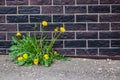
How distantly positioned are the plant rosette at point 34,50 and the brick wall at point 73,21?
107 mm

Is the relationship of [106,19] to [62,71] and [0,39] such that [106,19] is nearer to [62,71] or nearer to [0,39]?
[62,71]

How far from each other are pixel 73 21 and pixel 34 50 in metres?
0.78

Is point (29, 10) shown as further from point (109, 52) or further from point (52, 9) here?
point (109, 52)

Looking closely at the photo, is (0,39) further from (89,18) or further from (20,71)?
(89,18)

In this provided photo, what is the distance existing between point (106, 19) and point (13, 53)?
4.92 feet

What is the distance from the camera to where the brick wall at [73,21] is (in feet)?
19.4

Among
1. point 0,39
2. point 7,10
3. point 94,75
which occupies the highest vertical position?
point 7,10

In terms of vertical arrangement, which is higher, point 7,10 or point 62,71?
point 7,10

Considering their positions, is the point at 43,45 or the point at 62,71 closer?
the point at 62,71

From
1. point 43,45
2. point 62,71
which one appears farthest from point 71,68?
point 43,45

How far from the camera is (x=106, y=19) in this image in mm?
5922

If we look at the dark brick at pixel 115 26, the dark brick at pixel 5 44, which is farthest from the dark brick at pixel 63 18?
the dark brick at pixel 5 44

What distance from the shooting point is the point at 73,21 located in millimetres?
5941

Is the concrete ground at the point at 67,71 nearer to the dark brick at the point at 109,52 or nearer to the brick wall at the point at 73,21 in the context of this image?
the dark brick at the point at 109,52
